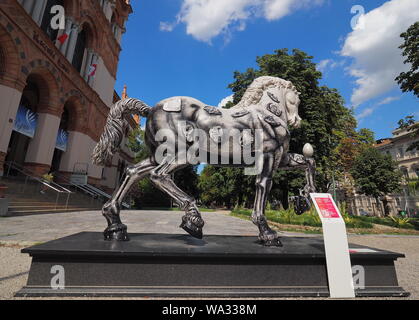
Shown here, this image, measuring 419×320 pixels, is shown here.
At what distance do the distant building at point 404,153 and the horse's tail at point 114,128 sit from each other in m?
42.1

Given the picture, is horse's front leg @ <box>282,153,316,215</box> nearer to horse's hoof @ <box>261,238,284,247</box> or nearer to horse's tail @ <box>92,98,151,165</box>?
horse's hoof @ <box>261,238,284,247</box>

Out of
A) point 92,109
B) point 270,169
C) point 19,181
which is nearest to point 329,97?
point 270,169

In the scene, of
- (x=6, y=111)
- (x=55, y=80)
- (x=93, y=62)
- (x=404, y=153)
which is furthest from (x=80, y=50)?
(x=404, y=153)

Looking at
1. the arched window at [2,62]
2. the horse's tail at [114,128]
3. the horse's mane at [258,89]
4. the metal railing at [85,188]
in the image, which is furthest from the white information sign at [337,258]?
the metal railing at [85,188]

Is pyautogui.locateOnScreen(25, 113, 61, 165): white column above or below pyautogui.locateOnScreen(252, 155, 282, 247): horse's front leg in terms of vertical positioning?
above

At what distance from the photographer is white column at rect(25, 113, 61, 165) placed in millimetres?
13570

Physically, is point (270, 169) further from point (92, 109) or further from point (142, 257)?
point (92, 109)

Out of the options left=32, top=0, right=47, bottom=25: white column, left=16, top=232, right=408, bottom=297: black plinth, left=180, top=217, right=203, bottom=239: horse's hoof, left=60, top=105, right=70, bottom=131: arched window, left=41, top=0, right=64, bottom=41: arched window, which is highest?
left=41, top=0, right=64, bottom=41: arched window

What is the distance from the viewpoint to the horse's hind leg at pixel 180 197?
2375mm

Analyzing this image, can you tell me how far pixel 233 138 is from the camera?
2.80 meters

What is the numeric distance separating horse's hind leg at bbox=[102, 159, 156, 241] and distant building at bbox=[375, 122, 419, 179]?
42231mm

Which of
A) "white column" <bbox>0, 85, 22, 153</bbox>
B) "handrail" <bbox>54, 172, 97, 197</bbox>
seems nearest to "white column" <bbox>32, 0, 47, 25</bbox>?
"white column" <bbox>0, 85, 22, 153</bbox>

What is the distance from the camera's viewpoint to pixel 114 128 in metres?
2.89

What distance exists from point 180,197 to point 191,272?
80cm
